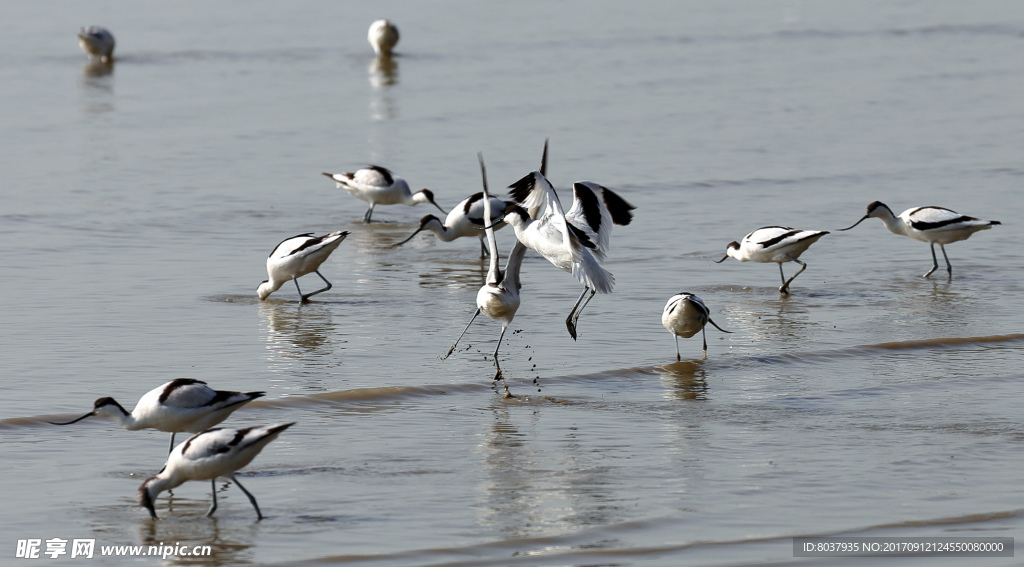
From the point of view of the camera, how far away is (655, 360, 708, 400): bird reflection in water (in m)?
9.54

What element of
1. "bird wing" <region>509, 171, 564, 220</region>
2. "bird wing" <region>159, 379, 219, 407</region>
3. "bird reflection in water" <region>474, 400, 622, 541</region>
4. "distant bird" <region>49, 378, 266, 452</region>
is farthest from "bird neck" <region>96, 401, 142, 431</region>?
"bird wing" <region>509, 171, 564, 220</region>

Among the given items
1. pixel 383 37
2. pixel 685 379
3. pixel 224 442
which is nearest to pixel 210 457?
pixel 224 442

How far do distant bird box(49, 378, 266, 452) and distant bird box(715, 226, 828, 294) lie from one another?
259 inches

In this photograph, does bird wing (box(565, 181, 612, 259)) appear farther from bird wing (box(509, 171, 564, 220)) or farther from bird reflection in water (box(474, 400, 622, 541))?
bird reflection in water (box(474, 400, 622, 541))

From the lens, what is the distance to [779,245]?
1284 cm

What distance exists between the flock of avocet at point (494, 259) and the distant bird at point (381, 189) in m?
0.01

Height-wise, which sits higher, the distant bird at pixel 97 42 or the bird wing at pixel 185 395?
the distant bird at pixel 97 42

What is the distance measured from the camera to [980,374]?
995 centimetres

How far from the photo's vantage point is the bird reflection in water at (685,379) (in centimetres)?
954

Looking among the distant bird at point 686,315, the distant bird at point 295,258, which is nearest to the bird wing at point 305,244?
the distant bird at point 295,258

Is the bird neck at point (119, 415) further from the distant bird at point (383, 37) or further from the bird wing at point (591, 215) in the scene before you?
the distant bird at point (383, 37)

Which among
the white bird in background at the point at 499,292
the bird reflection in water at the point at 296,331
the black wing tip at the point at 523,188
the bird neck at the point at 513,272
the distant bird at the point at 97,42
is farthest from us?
the distant bird at the point at 97,42

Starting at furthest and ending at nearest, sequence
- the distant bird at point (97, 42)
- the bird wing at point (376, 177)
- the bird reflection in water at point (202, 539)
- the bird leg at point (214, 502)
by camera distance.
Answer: the distant bird at point (97, 42)
the bird wing at point (376, 177)
the bird leg at point (214, 502)
the bird reflection in water at point (202, 539)

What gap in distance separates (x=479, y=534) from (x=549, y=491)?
2.43 feet
